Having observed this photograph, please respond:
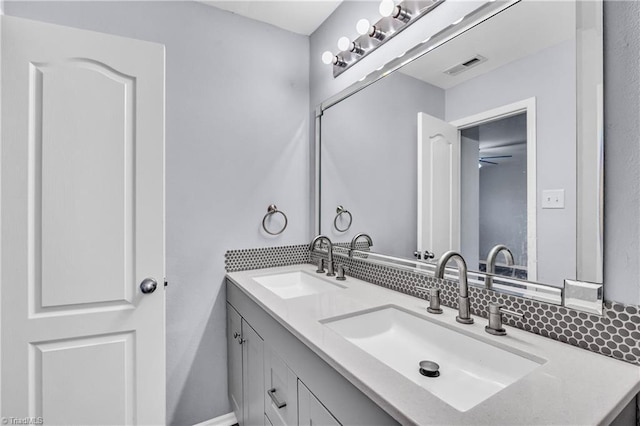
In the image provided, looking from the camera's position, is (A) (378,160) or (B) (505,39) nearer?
(B) (505,39)

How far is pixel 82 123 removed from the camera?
1298mm

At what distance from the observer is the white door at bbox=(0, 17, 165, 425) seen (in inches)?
47.9

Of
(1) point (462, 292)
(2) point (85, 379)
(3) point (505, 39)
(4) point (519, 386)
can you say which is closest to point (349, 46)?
(3) point (505, 39)

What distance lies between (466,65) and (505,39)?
151 millimetres

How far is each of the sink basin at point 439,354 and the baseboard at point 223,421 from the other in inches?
48.5

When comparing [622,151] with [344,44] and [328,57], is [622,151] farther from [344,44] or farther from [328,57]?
[328,57]

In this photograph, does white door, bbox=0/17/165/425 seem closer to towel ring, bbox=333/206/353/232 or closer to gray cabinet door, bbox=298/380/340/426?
gray cabinet door, bbox=298/380/340/426

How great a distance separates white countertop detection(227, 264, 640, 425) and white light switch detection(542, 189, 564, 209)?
381mm

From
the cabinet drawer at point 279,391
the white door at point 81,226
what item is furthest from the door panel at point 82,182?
the cabinet drawer at point 279,391

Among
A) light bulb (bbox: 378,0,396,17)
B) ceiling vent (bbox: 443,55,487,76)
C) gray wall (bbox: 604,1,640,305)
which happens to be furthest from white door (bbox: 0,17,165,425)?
gray wall (bbox: 604,1,640,305)

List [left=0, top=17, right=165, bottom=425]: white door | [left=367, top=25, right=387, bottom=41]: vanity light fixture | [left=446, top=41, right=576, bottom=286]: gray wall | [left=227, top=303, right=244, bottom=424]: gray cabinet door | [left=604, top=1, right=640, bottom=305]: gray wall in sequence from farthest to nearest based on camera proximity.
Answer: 1. [left=227, top=303, right=244, bottom=424]: gray cabinet door
2. [left=367, top=25, right=387, bottom=41]: vanity light fixture
3. [left=0, top=17, right=165, bottom=425]: white door
4. [left=446, top=41, right=576, bottom=286]: gray wall
5. [left=604, top=1, right=640, bottom=305]: gray wall

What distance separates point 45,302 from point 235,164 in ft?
3.56

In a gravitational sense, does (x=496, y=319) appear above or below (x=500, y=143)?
below

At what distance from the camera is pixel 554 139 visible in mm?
913
